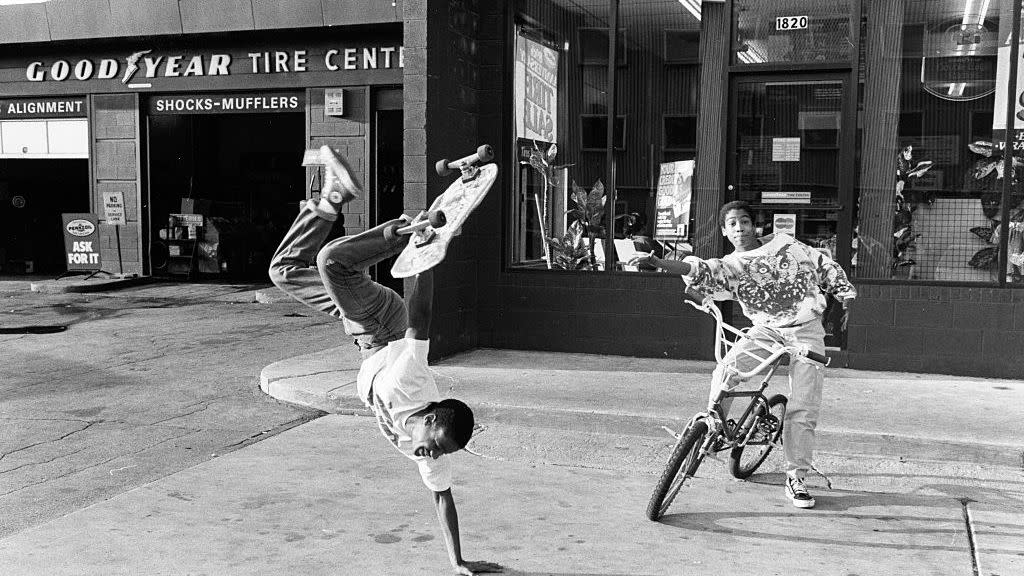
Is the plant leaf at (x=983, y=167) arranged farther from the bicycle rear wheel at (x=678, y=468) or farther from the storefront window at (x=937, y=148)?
the bicycle rear wheel at (x=678, y=468)

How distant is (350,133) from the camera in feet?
56.3

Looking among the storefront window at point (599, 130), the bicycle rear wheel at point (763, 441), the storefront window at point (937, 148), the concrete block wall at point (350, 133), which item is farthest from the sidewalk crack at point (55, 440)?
the concrete block wall at point (350, 133)

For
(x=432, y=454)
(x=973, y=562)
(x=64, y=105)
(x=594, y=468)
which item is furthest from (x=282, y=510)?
(x=64, y=105)

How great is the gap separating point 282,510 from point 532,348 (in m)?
5.09

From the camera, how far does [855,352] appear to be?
8.98 metres

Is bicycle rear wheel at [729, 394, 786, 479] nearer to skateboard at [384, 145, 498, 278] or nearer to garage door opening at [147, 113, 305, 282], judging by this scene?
skateboard at [384, 145, 498, 278]

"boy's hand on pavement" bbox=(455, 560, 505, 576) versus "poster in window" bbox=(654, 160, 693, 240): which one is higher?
"poster in window" bbox=(654, 160, 693, 240)

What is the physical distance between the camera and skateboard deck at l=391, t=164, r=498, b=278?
11.7ft

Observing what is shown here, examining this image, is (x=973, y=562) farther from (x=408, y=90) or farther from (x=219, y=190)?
(x=219, y=190)

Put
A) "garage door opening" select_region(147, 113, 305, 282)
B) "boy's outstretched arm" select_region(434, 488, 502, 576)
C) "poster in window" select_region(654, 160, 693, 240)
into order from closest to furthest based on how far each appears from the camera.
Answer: "boy's outstretched arm" select_region(434, 488, 502, 576) < "poster in window" select_region(654, 160, 693, 240) < "garage door opening" select_region(147, 113, 305, 282)

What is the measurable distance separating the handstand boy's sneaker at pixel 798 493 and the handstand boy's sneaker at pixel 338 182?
318cm

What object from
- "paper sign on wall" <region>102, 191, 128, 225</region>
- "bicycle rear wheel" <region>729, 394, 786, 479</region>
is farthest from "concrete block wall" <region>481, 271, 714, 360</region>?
"paper sign on wall" <region>102, 191, 128, 225</region>

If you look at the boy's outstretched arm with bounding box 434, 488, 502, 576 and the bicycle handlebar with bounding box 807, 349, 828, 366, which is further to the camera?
the bicycle handlebar with bounding box 807, 349, 828, 366

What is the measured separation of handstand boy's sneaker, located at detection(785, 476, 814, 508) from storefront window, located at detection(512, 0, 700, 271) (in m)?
4.52
